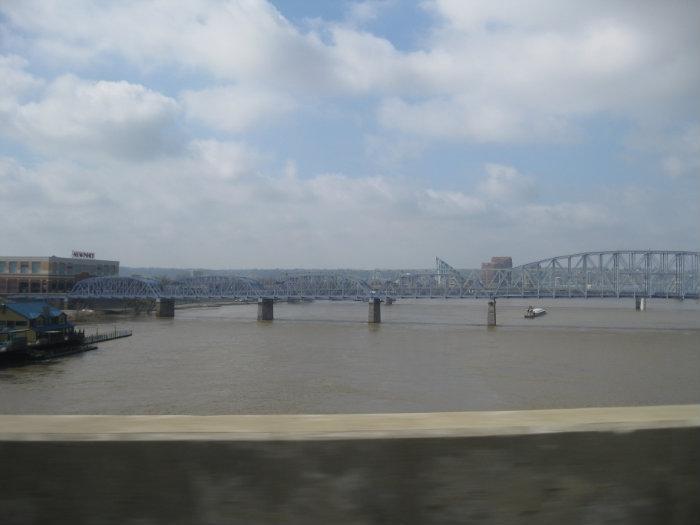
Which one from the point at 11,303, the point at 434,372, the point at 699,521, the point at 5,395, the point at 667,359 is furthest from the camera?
the point at 11,303

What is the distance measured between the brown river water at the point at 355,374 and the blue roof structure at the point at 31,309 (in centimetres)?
300

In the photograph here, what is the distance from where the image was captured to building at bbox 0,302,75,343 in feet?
75.6

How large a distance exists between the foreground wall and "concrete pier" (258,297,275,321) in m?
42.9

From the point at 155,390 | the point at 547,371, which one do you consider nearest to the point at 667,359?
the point at 547,371

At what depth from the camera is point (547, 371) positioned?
1852 cm

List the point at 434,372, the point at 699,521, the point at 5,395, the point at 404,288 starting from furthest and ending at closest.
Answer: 1. the point at 404,288
2. the point at 434,372
3. the point at 5,395
4. the point at 699,521

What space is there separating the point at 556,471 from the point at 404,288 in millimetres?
52229

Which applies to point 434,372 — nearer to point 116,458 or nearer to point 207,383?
point 207,383

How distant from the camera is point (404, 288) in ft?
177

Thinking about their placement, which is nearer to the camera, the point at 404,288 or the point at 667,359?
the point at 667,359

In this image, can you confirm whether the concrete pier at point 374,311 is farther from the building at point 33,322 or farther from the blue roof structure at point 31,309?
the blue roof structure at point 31,309

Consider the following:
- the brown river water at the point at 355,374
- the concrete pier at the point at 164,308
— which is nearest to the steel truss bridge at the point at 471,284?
the concrete pier at the point at 164,308

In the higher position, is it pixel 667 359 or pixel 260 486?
pixel 260 486

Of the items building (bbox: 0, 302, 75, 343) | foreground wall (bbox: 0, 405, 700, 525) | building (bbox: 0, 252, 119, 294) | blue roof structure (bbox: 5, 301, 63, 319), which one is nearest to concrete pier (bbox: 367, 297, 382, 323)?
building (bbox: 0, 302, 75, 343)
